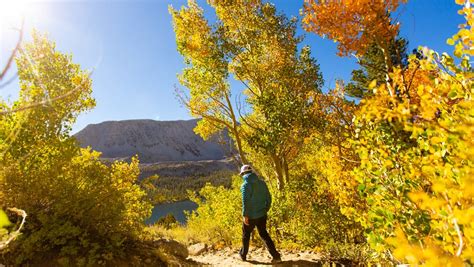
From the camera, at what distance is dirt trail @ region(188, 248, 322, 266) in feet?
24.2

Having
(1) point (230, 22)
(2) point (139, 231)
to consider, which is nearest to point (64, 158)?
(2) point (139, 231)

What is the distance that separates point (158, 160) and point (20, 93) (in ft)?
567

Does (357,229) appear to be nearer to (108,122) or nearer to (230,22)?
(230,22)

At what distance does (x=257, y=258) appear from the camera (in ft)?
27.7

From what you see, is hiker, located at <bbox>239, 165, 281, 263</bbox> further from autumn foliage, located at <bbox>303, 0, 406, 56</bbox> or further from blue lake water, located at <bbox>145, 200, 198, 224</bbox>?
blue lake water, located at <bbox>145, 200, 198, 224</bbox>

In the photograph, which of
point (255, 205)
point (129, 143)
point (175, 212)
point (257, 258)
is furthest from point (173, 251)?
point (129, 143)

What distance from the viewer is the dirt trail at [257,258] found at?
7.38 metres

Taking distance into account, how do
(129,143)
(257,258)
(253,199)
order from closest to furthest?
(253,199) < (257,258) < (129,143)

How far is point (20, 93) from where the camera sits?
23.5 ft

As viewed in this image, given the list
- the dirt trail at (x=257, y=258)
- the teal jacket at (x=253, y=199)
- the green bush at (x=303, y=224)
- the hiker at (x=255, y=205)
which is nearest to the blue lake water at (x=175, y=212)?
the green bush at (x=303, y=224)

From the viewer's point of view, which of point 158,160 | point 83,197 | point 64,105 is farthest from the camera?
point 158,160

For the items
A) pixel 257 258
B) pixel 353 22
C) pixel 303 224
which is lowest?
pixel 257 258

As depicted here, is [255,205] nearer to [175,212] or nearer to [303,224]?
[303,224]

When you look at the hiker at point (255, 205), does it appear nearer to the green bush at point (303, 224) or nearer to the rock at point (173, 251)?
the green bush at point (303, 224)
